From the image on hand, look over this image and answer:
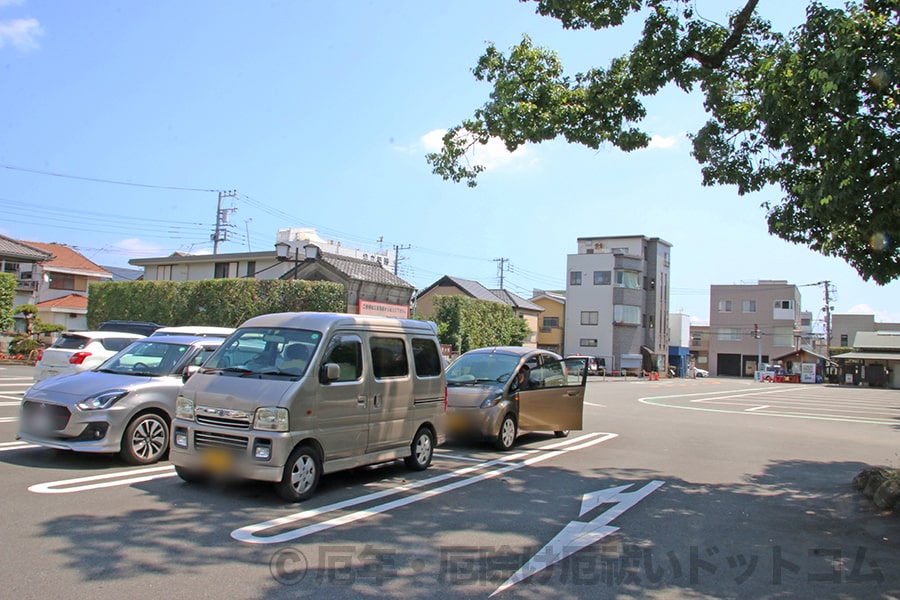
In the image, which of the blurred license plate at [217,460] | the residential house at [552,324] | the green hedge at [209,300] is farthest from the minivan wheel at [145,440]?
the residential house at [552,324]

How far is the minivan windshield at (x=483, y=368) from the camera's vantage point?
1137cm

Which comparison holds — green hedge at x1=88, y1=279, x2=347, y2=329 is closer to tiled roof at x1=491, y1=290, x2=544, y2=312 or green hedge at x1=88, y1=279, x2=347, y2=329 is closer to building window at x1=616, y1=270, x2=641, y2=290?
tiled roof at x1=491, y1=290, x2=544, y2=312

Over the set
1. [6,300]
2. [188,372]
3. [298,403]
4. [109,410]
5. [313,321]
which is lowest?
[109,410]

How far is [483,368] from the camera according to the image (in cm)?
1166

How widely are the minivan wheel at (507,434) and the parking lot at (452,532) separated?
637 mm

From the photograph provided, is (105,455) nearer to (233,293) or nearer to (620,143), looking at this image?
(620,143)

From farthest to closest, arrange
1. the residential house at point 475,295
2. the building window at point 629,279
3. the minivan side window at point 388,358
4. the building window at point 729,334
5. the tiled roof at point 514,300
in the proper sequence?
1. the building window at point 729,334
2. the building window at point 629,279
3. the tiled roof at point 514,300
4. the residential house at point 475,295
5. the minivan side window at point 388,358

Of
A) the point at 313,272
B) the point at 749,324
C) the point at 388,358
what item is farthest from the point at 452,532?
the point at 749,324

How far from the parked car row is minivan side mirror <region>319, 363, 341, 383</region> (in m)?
0.01

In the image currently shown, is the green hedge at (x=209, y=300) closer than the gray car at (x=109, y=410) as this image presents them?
No

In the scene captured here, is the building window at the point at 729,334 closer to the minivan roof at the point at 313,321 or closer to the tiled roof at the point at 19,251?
the tiled roof at the point at 19,251

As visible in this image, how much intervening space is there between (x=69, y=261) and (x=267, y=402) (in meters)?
55.0

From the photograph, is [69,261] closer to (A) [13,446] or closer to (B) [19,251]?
(B) [19,251]

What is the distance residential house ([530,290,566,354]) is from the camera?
2795 inches
